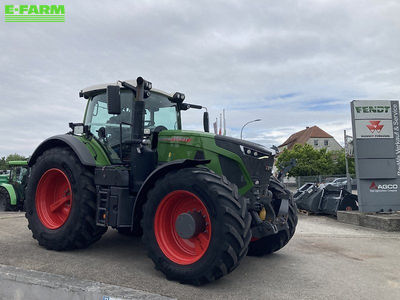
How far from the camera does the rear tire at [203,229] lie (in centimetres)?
348

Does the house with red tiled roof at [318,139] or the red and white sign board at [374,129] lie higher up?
the house with red tiled roof at [318,139]

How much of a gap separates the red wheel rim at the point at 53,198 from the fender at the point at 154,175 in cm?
150

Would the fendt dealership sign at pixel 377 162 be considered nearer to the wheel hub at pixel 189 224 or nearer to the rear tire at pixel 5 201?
the wheel hub at pixel 189 224

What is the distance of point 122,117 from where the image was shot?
17.0 ft

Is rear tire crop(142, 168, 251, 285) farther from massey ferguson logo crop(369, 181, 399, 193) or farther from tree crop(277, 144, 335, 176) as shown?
tree crop(277, 144, 335, 176)

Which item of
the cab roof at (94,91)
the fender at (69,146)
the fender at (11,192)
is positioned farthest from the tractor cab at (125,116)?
the fender at (11,192)

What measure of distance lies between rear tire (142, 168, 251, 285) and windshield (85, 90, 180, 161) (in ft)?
4.18

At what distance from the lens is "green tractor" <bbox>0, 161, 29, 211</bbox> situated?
12.5 meters

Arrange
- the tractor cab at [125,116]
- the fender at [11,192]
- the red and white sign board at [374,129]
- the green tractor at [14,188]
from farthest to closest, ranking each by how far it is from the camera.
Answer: the green tractor at [14,188]
the fender at [11,192]
the red and white sign board at [374,129]
the tractor cab at [125,116]

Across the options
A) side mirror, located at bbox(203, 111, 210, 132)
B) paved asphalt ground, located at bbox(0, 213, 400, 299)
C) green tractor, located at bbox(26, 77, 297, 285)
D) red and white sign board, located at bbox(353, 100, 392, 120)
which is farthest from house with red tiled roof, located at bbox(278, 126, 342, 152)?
green tractor, located at bbox(26, 77, 297, 285)

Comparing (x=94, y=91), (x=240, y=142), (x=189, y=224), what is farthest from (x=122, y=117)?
(x=189, y=224)

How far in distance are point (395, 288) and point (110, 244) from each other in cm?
394

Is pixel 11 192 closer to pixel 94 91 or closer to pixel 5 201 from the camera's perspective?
pixel 5 201

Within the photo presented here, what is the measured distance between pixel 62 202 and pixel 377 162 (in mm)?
8273
